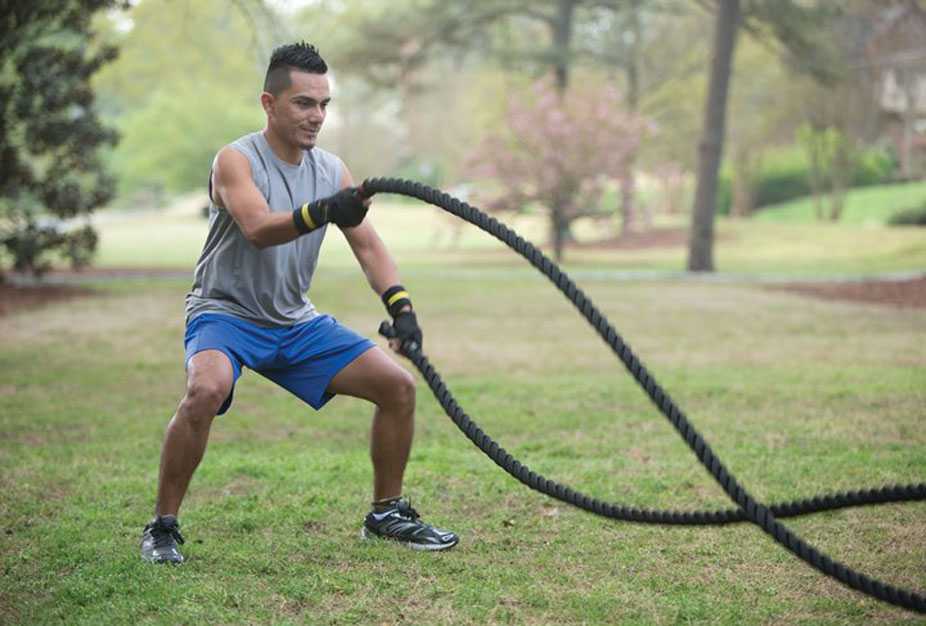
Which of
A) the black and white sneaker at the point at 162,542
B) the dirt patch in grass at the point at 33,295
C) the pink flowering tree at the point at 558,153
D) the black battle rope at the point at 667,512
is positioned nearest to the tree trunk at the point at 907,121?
the pink flowering tree at the point at 558,153

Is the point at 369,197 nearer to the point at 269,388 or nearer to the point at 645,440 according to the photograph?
the point at 645,440

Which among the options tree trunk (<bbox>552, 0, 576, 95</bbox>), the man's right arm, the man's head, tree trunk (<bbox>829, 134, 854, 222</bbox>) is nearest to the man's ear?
the man's head

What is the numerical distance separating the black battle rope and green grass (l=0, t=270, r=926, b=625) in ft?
1.13

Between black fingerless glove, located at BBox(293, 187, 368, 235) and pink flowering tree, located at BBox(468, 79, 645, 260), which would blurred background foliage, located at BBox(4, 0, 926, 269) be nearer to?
pink flowering tree, located at BBox(468, 79, 645, 260)

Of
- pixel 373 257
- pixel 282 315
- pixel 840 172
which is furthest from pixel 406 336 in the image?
pixel 840 172

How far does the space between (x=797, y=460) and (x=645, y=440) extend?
3.62ft

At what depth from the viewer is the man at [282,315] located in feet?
15.1

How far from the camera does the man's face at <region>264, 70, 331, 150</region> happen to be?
468cm

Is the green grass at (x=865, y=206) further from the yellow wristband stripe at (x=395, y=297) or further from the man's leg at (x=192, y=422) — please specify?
the man's leg at (x=192, y=422)

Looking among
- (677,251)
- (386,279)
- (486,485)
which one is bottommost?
(486,485)

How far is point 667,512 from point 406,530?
48.7 inches

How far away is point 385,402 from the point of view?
4910 millimetres

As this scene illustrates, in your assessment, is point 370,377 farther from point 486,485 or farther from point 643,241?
point 643,241

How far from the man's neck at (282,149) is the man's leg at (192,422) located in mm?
882
